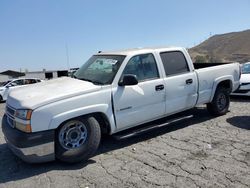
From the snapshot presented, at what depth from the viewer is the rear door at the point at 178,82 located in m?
A: 5.58

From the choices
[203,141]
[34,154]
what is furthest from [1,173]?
[203,141]

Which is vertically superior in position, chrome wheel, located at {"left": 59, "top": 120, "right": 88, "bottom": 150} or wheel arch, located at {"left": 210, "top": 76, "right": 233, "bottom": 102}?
wheel arch, located at {"left": 210, "top": 76, "right": 233, "bottom": 102}

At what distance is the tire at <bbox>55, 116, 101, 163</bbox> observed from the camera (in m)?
4.28

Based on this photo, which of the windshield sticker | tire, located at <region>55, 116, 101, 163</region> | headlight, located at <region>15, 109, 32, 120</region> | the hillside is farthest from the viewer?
the hillside

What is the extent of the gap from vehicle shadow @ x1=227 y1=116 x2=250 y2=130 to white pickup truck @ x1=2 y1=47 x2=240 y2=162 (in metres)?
0.86

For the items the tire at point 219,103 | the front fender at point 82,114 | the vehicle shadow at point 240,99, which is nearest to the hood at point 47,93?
the front fender at point 82,114

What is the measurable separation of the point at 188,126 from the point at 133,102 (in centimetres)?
198

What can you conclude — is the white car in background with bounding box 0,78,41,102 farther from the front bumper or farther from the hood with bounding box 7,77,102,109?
the front bumper

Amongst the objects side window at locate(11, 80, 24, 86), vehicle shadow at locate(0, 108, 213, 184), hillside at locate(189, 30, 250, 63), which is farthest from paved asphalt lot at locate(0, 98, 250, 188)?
hillside at locate(189, 30, 250, 63)

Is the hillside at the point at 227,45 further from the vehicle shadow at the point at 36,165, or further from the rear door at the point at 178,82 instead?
the vehicle shadow at the point at 36,165

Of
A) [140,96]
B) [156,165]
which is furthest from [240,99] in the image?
[156,165]

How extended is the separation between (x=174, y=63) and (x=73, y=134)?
2.74 meters

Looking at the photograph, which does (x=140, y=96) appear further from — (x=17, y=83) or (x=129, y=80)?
(x=17, y=83)

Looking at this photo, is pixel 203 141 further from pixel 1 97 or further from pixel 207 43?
pixel 207 43
